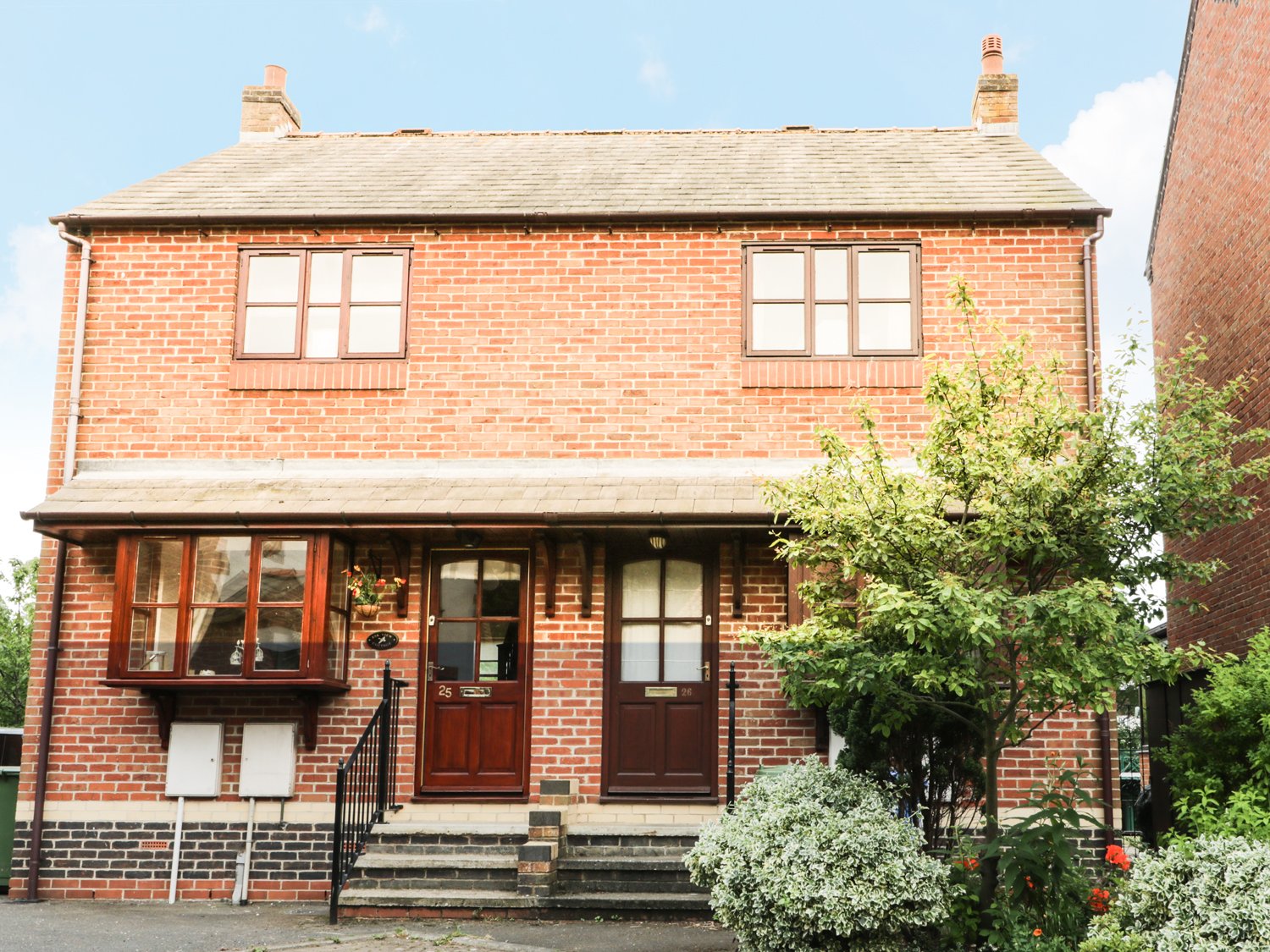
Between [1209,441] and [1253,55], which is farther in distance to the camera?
[1253,55]

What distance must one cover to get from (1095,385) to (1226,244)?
348 centimetres

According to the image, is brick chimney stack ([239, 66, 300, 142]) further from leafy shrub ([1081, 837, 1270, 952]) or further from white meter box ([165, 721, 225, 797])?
leafy shrub ([1081, 837, 1270, 952])

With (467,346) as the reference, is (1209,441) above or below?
below

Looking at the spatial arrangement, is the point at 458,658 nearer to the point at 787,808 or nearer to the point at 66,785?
the point at 66,785

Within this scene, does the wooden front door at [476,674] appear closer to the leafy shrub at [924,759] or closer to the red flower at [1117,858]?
the leafy shrub at [924,759]

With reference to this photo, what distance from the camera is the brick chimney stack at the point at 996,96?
13.3 m

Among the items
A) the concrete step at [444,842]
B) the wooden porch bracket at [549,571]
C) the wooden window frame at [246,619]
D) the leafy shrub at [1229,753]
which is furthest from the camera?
the wooden porch bracket at [549,571]

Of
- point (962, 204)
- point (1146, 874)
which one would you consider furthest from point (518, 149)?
point (1146, 874)

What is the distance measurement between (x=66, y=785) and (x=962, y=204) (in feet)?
30.5

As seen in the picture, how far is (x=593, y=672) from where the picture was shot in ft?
35.1

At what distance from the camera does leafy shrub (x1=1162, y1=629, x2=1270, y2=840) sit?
827cm

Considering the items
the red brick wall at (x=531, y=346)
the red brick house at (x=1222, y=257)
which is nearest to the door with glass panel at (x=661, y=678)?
the red brick wall at (x=531, y=346)

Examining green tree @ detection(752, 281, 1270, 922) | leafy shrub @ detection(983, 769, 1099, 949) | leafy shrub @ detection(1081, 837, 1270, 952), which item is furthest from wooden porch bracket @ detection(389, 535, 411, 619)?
leafy shrub @ detection(1081, 837, 1270, 952)

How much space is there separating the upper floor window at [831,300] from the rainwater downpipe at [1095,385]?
1446 mm
